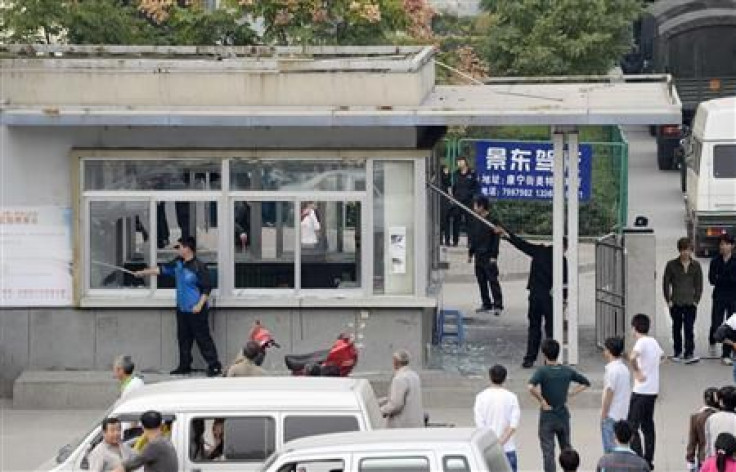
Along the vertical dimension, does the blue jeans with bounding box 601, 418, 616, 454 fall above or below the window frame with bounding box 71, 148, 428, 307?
below

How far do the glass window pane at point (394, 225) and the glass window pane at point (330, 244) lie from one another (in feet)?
0.78

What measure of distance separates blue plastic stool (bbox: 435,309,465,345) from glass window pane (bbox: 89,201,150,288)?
3911 millimetres

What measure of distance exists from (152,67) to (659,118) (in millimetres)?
5542

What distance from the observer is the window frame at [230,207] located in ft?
74.9

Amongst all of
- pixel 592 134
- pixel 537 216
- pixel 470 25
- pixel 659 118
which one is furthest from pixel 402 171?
pixel 470 25

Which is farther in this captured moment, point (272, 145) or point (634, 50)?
point (634, 50)

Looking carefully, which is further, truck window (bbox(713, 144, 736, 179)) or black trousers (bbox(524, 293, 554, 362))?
truck window (bbox(713, 144, 736, 179))

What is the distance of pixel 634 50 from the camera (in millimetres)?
54594

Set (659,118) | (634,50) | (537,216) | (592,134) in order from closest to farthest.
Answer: (659,118), (537,216), (592,134), (634,50)

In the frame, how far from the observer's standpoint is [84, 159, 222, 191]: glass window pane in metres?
23.0

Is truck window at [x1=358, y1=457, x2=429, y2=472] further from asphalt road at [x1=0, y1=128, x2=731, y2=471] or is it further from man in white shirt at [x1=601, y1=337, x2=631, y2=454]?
asphalt road at [x1=0, y1=128, x2=731, y2=471]

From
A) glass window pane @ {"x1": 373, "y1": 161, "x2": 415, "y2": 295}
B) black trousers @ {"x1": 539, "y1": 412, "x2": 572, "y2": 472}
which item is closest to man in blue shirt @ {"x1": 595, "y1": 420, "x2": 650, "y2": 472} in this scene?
black trousers @ {"x1": 539, "y1": 412, "x2": 572, "y2": 472}

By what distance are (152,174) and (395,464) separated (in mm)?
9559

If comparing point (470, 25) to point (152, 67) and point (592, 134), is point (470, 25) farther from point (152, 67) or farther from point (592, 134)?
point (152, 67)
